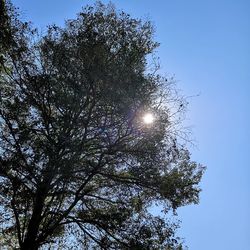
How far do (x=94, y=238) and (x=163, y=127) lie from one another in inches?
162

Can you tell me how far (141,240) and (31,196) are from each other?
3.49 m

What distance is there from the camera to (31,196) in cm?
1277

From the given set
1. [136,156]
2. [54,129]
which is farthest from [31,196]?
[136,156]

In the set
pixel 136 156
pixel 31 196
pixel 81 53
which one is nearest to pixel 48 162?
pixel 31 196

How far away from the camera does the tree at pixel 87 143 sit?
41.7 ft

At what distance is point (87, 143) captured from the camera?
13.3 metres

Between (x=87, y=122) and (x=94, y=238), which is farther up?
(x=87, y=122)

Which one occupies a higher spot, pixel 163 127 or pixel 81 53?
pixel 81 53

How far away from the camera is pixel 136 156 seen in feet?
44.7

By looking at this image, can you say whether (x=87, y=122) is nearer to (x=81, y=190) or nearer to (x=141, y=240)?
(x=81, y=190)

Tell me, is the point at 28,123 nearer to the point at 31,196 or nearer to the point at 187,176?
the point at 31,196

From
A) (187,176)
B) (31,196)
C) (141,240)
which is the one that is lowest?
(141,240)

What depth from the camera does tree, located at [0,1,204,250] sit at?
1271 cm

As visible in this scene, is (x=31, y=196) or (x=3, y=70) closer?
(x=31, y=196)
